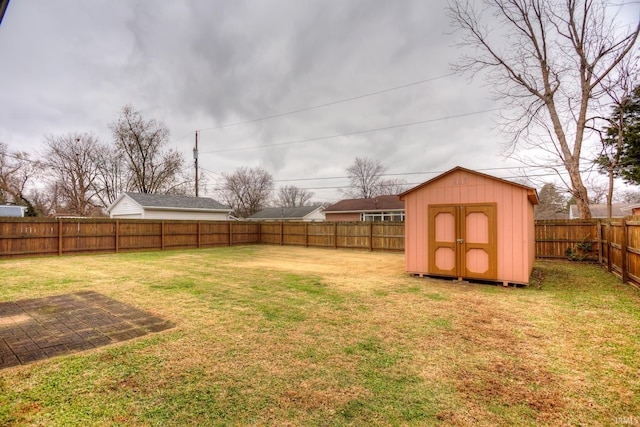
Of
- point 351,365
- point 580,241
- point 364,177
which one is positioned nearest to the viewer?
point 351,365

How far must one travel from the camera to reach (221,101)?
15742 mm

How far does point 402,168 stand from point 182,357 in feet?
82.0

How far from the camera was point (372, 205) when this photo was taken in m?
26.9

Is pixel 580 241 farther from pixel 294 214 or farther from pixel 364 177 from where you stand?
pixel 364 177

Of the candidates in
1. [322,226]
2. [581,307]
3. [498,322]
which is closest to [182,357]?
[498,322]

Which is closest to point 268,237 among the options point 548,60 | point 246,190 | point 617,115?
point 548,60

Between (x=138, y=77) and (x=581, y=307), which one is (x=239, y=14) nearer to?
(x=138, y=77)

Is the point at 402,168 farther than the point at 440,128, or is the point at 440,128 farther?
the point at 402,168

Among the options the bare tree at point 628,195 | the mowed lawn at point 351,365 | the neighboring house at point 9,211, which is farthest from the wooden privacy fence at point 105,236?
the bare tree at point 628,195

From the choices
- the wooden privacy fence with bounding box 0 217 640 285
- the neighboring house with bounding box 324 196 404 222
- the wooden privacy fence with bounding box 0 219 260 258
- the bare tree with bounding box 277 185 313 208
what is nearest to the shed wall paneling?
the wooden privacy fence with bounding box 0 217 640 285

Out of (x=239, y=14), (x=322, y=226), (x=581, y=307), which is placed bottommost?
(x=581, y=307)

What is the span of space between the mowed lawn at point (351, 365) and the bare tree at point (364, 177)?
35.2 m

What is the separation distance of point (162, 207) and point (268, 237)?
722 centimetres

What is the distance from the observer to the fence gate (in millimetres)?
6566
